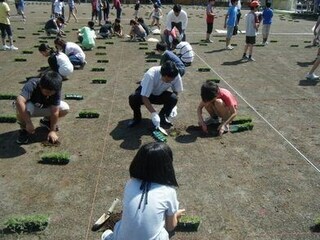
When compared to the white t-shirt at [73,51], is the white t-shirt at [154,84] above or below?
above

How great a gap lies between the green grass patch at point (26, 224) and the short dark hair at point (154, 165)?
5.59 feet

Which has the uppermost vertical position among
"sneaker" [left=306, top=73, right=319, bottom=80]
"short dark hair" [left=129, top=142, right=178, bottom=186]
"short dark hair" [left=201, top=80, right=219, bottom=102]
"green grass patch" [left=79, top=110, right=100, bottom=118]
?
"short dark hair" [left=129, top=142, right=178, bottom=186]

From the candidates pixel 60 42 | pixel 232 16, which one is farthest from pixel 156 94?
pixel 232 16

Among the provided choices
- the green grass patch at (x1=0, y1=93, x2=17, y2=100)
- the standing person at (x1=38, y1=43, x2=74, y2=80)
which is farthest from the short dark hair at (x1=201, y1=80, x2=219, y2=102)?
the green grass patch at (x1=0, y1=93, x2=17, y2=100)

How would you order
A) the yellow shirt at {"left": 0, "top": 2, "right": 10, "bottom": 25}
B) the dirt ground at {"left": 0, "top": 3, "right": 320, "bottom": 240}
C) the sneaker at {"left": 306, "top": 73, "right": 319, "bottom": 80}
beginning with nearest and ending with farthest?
the dirt ground at {"left": 0, "top": 3, "right": 320, "bottom": 240} → the sneaker at {"left": 306, "top": 73, "right": 319, "bottom": 80} → the yellow shirt at {"left": 0, "top": 2, "right": 10, "bottom": 25}

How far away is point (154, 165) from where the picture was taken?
2.99 metres

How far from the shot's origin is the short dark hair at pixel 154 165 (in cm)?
299

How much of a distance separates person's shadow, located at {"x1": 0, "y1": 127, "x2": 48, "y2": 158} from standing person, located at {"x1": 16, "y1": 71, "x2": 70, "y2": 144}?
0.36 feet

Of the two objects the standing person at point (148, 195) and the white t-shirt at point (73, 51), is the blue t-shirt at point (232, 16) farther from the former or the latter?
the standing person at point (148, 195)

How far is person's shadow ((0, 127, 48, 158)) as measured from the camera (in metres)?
5.88

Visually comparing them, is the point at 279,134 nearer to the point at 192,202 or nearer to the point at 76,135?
the point at 192,202

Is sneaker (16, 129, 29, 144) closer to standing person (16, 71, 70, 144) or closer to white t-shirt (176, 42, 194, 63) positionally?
standing person (16, 71, 70, 144)

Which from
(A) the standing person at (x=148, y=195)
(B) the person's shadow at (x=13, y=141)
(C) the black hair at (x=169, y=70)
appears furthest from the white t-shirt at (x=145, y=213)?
(B) the person's shadow at (x=13, y=141)

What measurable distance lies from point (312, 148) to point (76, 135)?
13.4ft
